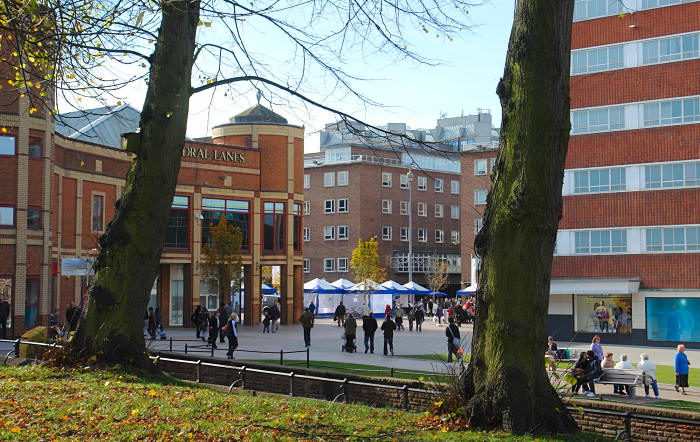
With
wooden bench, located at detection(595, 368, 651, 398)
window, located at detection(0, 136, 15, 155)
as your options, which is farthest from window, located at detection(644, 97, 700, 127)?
window, located at detection(0, 136, 15, 155)

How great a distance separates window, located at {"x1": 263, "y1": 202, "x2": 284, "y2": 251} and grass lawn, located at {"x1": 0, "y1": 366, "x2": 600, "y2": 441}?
1636 inches

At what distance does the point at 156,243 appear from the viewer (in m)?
13.7

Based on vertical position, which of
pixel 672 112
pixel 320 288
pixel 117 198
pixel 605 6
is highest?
pixel 605 6

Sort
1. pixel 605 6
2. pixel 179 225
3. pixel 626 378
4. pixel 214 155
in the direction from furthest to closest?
1. pixel 214 155
2. pixel 179 225
3. pixel 605 6
4. pixel 626 378

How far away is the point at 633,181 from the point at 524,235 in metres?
36.7

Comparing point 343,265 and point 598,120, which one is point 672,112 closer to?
point 598,120

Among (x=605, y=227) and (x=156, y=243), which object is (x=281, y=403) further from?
(x=605, y=227)

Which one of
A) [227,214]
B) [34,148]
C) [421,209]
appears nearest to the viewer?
[34,148]

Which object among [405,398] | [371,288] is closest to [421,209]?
[371,288]

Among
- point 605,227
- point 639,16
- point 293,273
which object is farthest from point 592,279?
point 293,273

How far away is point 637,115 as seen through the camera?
43.8 metres

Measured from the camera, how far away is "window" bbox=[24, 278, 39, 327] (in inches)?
1378

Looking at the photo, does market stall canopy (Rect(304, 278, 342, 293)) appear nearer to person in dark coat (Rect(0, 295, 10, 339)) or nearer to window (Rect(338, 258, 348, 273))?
window (Rect(338, 258, 348, 273))

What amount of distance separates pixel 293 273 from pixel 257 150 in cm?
825
